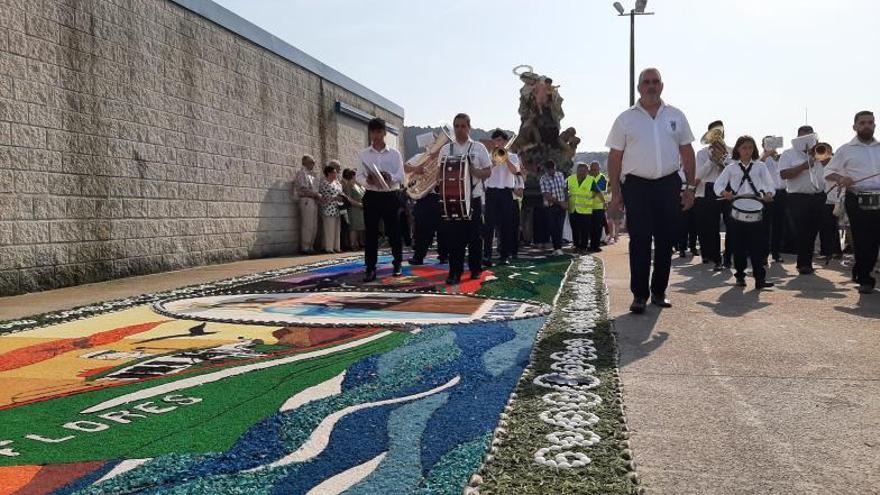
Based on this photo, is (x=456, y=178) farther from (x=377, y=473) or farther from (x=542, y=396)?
(x=377, y=473)

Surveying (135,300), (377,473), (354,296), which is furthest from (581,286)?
(377,473)

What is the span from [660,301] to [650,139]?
1.28 metres

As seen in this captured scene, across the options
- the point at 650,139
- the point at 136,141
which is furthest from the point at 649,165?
the point at 136,141

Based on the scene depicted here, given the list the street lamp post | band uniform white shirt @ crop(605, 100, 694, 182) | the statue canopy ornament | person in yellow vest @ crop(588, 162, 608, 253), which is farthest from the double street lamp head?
band uniform white shirt @ crop(605, 100, 694, 182)

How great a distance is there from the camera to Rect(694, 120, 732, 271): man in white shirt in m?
10.1

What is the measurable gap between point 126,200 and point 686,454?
8.21 meters

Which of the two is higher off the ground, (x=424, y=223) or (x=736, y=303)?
(x=424, y=223)

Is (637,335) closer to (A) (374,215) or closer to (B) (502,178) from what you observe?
(A) (374,215)

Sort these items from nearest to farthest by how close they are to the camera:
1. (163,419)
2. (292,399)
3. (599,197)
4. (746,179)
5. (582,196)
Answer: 1. (163,419)
2. (292,399)
3. (746,179)
4. (582,196)
5. (599,197)

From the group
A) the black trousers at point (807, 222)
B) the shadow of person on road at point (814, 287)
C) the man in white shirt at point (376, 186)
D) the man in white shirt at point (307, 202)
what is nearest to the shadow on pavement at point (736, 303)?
the shadow of person on road at point (814, 287)

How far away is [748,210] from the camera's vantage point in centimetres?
741

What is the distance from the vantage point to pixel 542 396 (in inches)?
114

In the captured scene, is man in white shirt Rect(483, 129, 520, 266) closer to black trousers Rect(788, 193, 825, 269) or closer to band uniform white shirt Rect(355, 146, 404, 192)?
band uniform white shirt Rect(355, 146, 404, 192)

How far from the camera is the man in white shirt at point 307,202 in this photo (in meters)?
14.3
